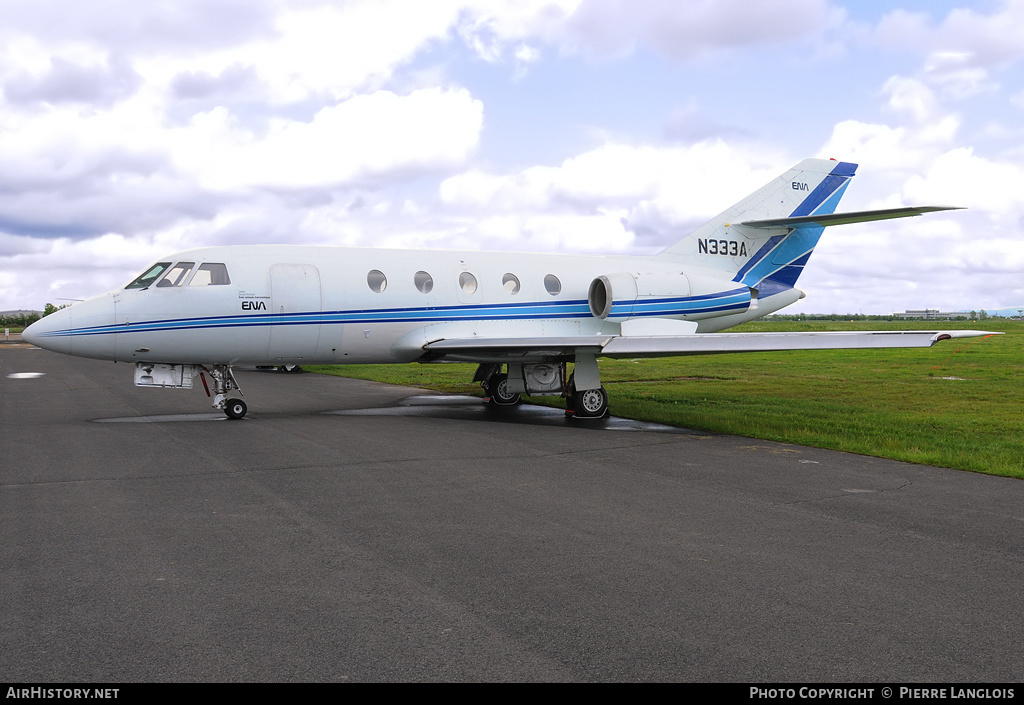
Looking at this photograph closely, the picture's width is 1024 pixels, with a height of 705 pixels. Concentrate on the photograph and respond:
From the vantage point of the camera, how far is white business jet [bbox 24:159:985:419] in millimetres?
13352

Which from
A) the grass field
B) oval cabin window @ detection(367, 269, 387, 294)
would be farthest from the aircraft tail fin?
oval cabin window @ detection(367, 269, 387, 294)

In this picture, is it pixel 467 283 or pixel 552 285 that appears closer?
pixel 467 283

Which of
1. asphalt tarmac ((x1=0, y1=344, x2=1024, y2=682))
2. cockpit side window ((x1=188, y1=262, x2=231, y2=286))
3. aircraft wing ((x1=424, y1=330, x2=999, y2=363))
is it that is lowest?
asphalt tarmac ((x1=0, y1=344, x2=1024, y2=682))

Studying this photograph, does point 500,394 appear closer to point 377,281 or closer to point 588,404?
point 588,404

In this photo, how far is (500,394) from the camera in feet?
57.5

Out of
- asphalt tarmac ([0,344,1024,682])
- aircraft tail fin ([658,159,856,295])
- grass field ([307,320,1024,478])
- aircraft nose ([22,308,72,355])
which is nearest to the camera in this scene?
asphalt tarmac ([0,344,1024,682])

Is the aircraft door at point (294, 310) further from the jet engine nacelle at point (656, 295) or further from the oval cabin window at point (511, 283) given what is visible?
the jet engine nacelle at point (656, 295)

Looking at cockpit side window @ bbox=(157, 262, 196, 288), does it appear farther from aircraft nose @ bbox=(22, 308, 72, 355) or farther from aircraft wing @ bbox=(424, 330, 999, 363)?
aircraft wing @ bbox=(424, 330, 999, 363)

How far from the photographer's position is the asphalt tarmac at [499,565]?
154 inches

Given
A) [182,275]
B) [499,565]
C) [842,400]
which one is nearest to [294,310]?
[182,275]

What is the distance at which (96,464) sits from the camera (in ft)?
30.5

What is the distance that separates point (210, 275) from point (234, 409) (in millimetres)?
2423

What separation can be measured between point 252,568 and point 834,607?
380 cm

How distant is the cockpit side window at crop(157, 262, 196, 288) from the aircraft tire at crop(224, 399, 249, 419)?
7.49 feet
